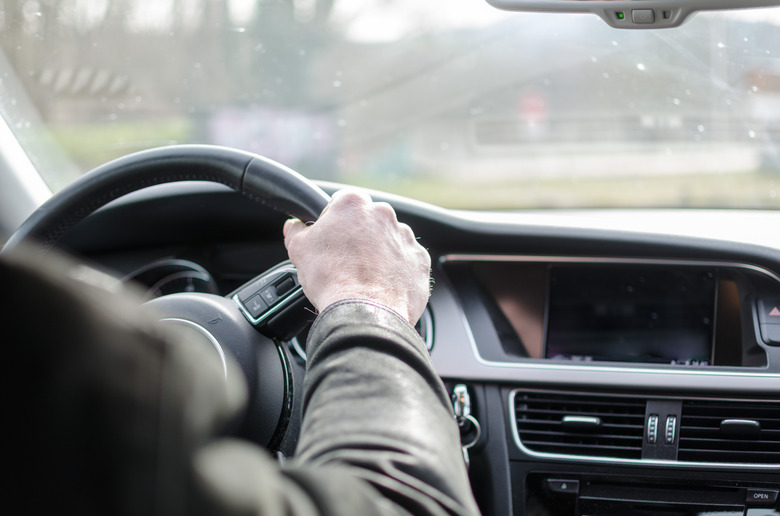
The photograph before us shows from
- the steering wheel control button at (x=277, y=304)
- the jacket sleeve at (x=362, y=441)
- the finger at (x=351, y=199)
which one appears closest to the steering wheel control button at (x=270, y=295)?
the steering wheel control button at (x=277, y=304)

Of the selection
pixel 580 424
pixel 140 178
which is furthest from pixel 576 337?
pixel 140 178

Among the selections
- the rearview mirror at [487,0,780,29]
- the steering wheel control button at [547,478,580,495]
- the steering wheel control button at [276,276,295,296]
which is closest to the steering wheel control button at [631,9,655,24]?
the rearview mirror at [487,0,780,29]

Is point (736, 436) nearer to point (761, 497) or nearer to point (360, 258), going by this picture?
point (761, 497)

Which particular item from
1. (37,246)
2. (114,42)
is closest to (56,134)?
(114,42)

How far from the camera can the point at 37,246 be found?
172 centimetres

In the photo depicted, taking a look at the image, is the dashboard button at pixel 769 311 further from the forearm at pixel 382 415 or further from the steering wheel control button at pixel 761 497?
the forearm at pixel 382 415

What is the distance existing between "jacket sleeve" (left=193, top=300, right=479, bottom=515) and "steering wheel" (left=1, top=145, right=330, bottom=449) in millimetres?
550

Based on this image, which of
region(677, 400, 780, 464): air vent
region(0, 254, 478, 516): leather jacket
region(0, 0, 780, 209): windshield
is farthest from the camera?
region(0, 0, 780, 209): windshield

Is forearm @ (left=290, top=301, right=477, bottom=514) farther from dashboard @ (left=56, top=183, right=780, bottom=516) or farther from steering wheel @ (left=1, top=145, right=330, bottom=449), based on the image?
dashboard @ (left=56, top=183, right=780, bottom=516)

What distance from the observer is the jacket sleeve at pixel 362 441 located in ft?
2.59

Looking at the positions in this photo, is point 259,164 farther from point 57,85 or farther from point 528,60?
point 528,60

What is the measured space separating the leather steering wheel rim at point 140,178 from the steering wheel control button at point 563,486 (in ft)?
4.05

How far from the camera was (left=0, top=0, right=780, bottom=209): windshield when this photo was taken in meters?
3.04

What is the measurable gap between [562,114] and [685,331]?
8.48 feet
